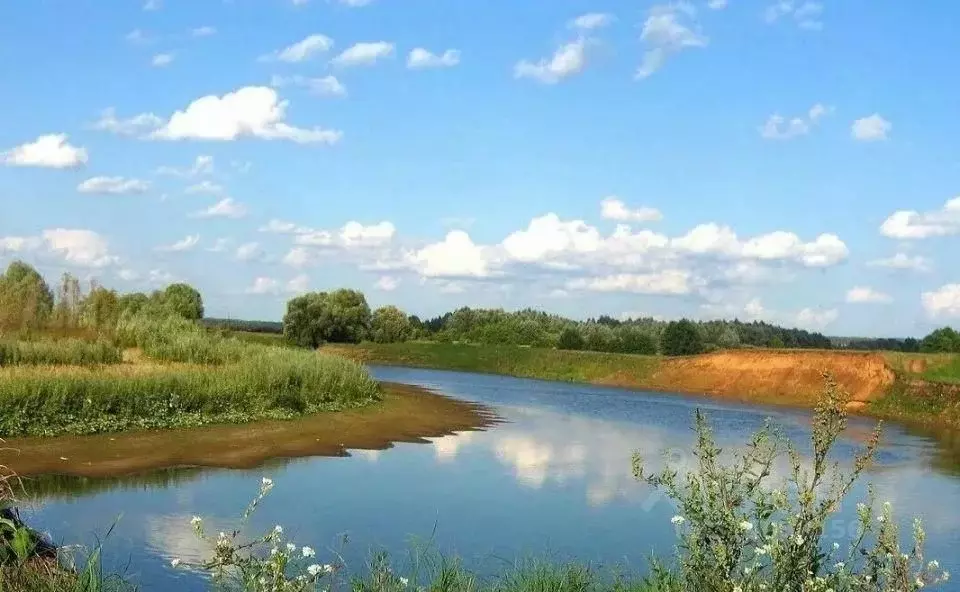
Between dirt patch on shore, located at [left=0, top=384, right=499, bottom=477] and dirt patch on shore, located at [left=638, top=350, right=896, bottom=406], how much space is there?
24.8 metres

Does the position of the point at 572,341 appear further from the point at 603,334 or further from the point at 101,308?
the point at 101,308

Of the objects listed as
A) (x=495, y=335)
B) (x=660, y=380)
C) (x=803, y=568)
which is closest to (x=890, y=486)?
(x=803, y=568)

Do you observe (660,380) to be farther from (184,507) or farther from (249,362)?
(184,507)

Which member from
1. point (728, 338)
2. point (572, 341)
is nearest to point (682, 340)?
point (572, 341)

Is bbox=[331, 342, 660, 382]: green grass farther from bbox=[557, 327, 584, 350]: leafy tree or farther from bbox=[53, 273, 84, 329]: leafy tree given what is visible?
bbox=[53, 273, 84, 329]: leafy tree

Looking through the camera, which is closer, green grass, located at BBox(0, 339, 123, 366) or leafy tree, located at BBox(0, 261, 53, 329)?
green grass, located at BBox(0, 339, 123, 366)

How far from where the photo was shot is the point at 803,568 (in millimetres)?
4645

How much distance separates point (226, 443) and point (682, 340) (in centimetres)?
4884

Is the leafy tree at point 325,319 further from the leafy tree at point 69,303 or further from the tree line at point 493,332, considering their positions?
the leafy tree at point 69,303

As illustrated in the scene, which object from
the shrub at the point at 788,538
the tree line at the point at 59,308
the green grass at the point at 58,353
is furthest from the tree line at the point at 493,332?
the shrub at the point at 788,538

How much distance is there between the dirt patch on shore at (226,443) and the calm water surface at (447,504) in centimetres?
87

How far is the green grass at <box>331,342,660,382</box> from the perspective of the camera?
5591cm

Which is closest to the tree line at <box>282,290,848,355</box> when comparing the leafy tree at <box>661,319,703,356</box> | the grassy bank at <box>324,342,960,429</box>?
the leafy tree at <box>661,319,703,356</box>

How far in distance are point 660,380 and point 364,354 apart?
83.6 ft
